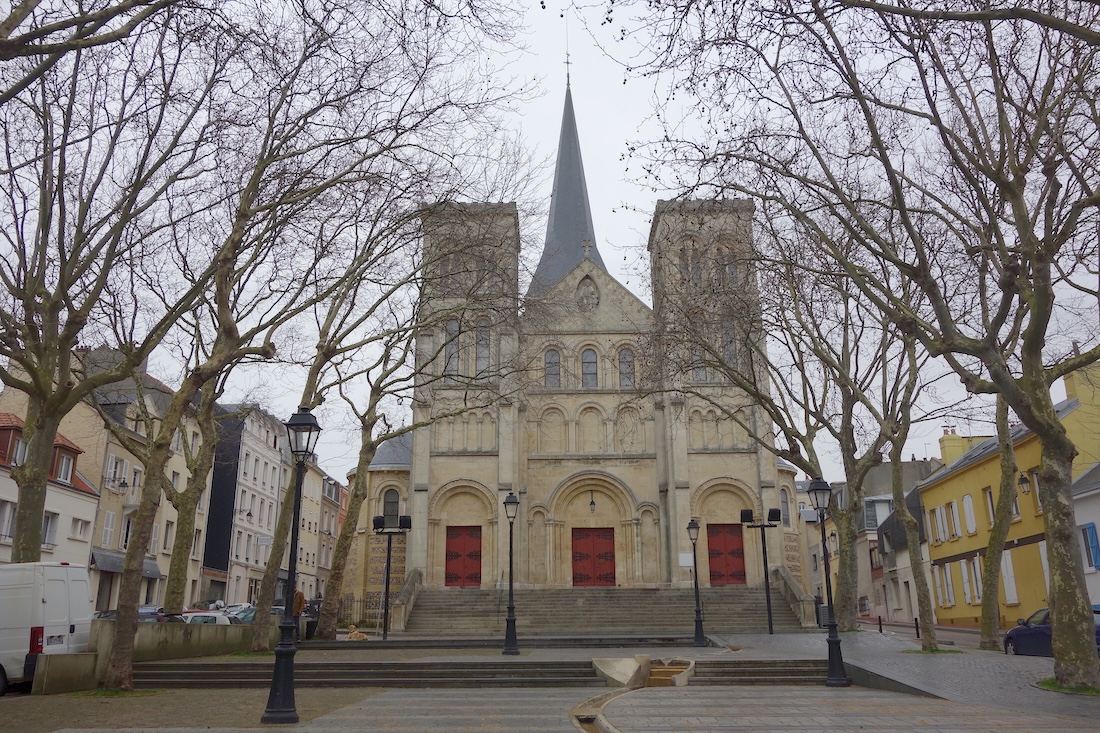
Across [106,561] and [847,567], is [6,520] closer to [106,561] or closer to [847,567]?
[106,561]

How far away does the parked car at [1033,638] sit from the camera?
1816cm

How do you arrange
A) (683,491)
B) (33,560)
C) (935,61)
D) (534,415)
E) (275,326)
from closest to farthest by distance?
1. (935,61)
2. (33,560)
3. (275,326)
4. (683,491)
5. (534,415)

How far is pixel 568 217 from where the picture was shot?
151 ft

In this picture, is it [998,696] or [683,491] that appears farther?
[683,491]

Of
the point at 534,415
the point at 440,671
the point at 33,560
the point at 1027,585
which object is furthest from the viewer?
the point at 534,415

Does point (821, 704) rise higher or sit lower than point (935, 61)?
lower

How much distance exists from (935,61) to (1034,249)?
2810 mm

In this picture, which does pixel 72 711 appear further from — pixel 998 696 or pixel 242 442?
pixel 242 442

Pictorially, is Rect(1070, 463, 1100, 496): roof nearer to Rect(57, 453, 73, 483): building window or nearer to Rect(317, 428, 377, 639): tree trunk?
Rect(317, 428, 377, 639): tree trunk

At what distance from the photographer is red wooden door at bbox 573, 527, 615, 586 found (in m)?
35.4

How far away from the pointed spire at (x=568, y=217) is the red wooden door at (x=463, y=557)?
44.2 feet

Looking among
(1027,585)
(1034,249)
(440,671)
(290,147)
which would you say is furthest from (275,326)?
(1027,585)

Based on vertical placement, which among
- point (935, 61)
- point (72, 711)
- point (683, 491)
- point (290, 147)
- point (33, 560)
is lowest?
point (72, 711)

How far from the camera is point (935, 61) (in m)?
11.0
